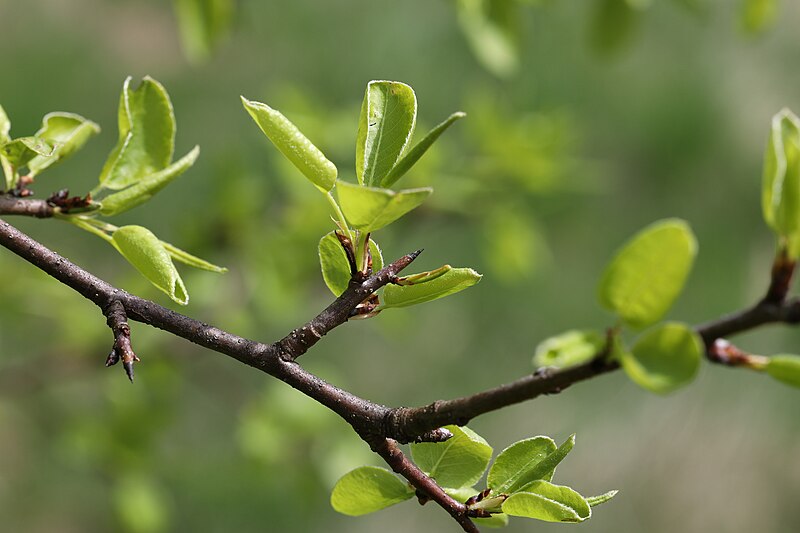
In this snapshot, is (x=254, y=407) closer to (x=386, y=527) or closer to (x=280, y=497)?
(x=280, y=497)

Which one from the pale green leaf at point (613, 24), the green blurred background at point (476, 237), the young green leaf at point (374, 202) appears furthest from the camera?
the green blurred background at point (476, 237)

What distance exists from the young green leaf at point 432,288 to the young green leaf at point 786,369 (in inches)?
6.5

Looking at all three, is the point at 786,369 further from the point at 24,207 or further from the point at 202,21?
the point at 202,21

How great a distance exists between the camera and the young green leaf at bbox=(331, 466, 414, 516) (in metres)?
0.37

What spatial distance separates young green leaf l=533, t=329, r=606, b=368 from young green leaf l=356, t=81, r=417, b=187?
147 millimetres

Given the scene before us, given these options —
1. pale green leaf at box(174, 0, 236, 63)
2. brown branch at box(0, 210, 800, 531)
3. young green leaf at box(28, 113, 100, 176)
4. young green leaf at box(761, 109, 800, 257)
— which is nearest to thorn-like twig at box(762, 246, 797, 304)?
young green leaf at box(761, 109, 800, 257)

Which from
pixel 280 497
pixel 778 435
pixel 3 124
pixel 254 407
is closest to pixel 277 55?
pixel 280 497

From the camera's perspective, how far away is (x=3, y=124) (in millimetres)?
396

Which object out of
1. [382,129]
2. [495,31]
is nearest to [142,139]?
[382,129]

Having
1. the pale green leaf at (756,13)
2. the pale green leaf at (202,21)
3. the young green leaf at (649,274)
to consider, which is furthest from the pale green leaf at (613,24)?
the young green leaf at (649,274)

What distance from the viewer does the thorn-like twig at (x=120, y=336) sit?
33 centimetres

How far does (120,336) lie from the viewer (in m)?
0.34

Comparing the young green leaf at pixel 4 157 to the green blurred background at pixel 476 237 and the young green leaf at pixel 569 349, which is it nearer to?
the young green leaf at pixel 569 349

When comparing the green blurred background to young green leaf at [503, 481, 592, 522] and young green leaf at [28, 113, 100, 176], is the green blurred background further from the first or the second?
young green leaf at [503, 481, 592, 522]
